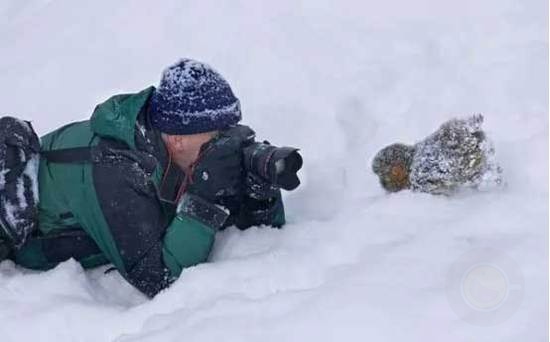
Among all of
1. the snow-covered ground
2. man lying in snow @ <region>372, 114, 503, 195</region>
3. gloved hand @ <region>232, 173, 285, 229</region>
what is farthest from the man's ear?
man lying in snow @ <region>372, 114, 503, 195</region>

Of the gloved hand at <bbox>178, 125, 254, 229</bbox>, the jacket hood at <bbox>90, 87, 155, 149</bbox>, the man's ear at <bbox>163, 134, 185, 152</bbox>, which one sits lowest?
the gloved hand at <bbox>178, 125, 254, 229</bbox>

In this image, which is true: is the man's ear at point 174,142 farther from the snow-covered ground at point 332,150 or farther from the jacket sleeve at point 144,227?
the snow-covered ground at point 332,150

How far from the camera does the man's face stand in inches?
84.3

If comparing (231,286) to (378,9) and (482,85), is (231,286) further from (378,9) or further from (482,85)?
(378,9)

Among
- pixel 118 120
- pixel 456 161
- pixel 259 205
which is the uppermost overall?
pixel 118 120

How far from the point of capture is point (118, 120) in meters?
2.08

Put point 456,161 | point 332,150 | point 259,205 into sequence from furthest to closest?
point 332,150 < point 259,205 < point 456,161

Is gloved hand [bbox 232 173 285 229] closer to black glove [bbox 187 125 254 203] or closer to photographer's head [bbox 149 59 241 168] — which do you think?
black glove [bbox 187 125 254 203]

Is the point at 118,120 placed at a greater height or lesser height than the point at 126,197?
greater

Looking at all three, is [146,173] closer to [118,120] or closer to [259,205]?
[118,120]

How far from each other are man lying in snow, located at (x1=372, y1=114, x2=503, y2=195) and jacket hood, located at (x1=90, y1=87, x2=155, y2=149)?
79 cm

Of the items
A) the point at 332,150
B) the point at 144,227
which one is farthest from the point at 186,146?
the point at 332,150

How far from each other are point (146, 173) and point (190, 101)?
0.22 m

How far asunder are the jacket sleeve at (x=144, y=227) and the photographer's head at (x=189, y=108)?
0.10 metres
